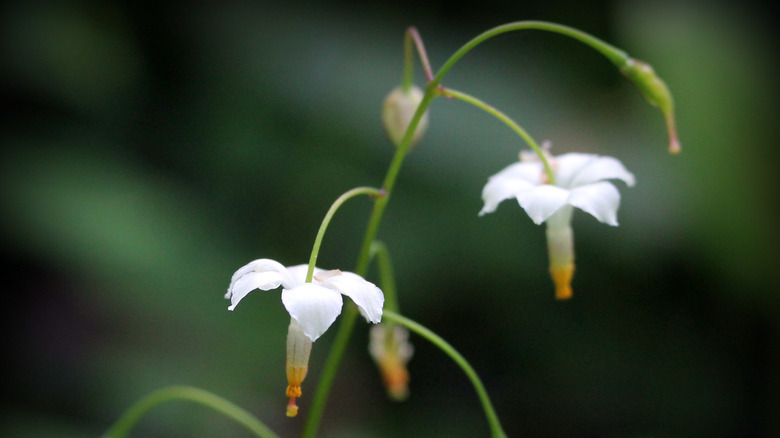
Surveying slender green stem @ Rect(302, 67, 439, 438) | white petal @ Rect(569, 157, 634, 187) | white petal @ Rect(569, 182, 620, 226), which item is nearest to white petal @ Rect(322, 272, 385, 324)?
slender green stem @ Rect(302, 67, 439, 438)

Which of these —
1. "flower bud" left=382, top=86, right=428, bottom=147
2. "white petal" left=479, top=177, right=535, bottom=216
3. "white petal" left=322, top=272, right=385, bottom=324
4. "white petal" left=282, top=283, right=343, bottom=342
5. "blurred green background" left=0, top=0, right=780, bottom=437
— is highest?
"blurred green background" left=0, top=0, right=780, bottom=437

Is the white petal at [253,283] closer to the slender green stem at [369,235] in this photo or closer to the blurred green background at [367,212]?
the slender green stem at [369,235]

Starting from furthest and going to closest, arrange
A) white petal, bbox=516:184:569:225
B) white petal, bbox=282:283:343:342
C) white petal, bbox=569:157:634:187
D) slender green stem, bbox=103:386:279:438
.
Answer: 1. slender green stem, bbox=103:386:279:438
2. white petal, bbox=569:157:634:187
3. white petal, bbox=516:184:569:225
4. white petal, bbox=282:283:343:342

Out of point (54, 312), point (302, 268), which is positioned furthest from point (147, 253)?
point (302, 268)

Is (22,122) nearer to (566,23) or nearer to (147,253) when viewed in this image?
(147,253)

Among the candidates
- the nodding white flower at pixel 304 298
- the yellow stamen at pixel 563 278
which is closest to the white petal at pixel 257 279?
the nodding white flower at pixel 304 298

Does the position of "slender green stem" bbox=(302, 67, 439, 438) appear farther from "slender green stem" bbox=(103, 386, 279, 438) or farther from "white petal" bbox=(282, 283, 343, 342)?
"white petal" bbox=(282, 283, 343, 342)
